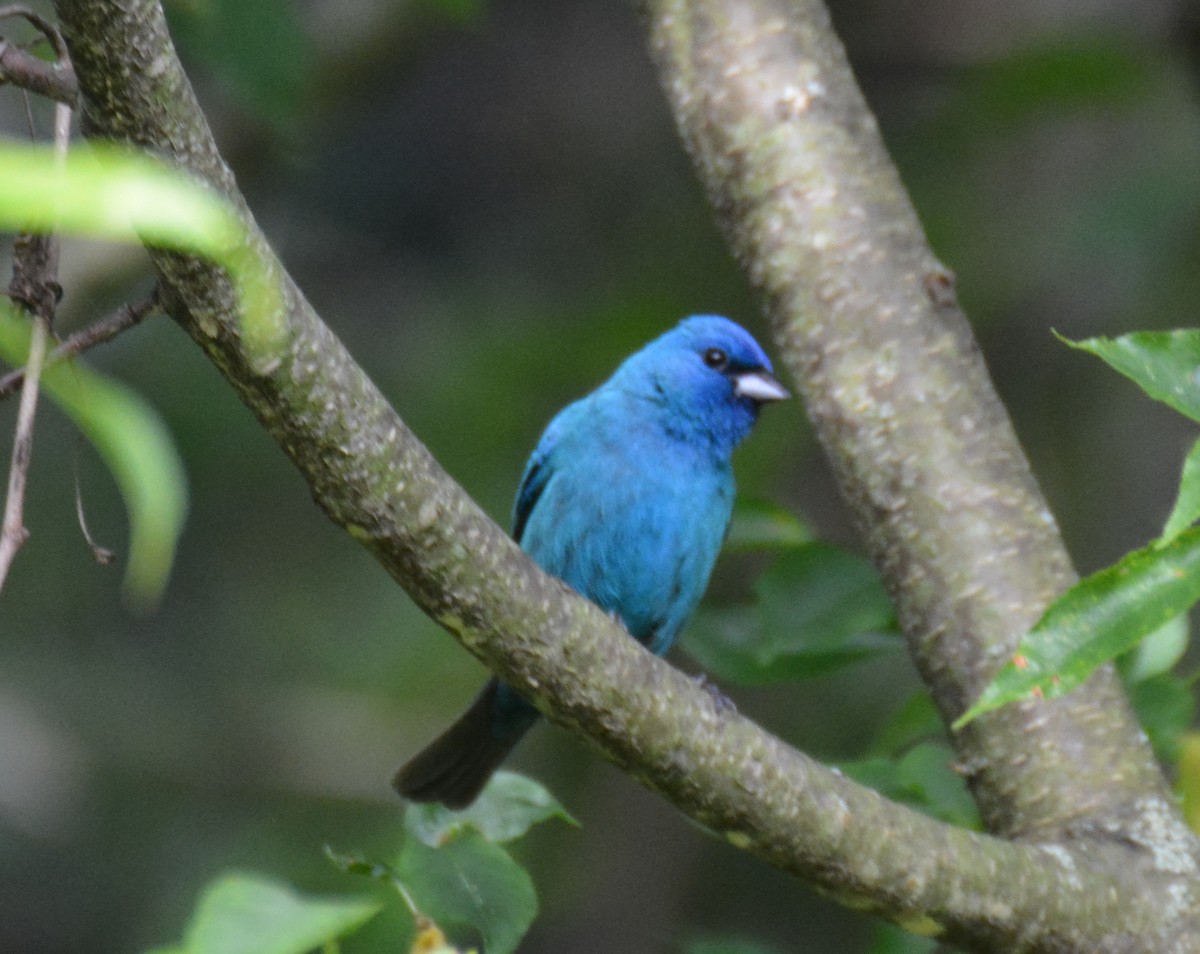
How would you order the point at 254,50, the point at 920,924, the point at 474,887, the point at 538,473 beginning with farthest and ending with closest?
1. the point at 538,473
2. the point at 254,50
3. the point at 920,924
4. the point at 474,887

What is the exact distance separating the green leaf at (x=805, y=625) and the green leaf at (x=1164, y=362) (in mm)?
1232

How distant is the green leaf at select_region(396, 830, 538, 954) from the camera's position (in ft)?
7.39

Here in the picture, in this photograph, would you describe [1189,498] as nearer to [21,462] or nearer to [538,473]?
[21,462]

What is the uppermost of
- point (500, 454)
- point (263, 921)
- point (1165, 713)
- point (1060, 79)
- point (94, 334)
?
point (1060, 79)

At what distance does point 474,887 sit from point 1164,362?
1.22 meters

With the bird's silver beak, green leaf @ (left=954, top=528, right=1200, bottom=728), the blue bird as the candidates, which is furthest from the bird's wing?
green leaf @ (left=954, top=528, right=1200, bottom=728)

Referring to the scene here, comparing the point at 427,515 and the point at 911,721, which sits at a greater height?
the point at 427,515

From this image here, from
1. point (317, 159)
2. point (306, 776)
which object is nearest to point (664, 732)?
point (306, 776)

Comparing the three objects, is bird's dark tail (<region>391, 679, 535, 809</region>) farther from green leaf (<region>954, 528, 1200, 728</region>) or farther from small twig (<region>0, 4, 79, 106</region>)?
small twig (<region>0, 4, 79, 106</region>)

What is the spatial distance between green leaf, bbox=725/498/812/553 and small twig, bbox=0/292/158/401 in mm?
1631

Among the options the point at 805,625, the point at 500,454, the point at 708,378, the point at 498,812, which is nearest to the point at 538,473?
the point at 708,378

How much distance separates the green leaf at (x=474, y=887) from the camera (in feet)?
7.39

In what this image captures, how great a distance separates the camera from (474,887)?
2.29 m

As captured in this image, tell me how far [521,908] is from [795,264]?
159 centimetres
